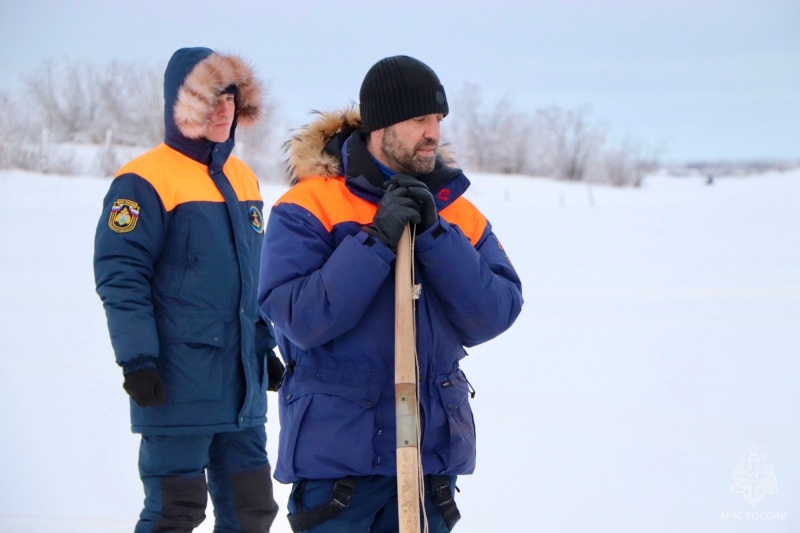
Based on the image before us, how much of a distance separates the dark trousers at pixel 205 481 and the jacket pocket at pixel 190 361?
0.41 feet

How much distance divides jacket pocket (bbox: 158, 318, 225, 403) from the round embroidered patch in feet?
1.19

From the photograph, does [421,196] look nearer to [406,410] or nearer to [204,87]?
[406,410]

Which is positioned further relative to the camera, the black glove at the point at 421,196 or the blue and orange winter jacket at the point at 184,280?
the blue and orange winter jacket at the point at 184,280

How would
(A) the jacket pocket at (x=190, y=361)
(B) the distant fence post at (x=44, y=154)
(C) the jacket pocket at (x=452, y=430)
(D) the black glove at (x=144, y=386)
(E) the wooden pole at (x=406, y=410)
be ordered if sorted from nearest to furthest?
1. (E) the wooden pole at (x=406, y=410)
2. (C) the jacket pocket at (x=452, y=430)
3. (D) the black glove at (x=144, y=386)
4. (A) the jacket pocket at (x=190, y=361)
5. (B) the distant fence post at (x=44, y=154)

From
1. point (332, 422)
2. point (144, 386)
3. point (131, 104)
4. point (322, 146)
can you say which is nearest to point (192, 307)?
point (144, 386)

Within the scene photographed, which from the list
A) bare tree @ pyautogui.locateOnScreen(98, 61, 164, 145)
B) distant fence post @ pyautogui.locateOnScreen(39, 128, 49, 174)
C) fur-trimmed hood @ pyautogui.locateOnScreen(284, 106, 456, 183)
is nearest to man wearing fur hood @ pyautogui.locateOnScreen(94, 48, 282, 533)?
fur-trimmed hood @ pyautogui.locateOnScreen(284, 106, 456, 183)

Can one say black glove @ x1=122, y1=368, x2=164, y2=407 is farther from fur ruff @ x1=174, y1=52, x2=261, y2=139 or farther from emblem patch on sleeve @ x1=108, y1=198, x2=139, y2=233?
fur ruff @ x1=174, y1=52, x2=261, y2=139

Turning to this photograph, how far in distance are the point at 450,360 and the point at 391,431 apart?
0.65ft

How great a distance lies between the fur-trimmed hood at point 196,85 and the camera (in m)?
2.81

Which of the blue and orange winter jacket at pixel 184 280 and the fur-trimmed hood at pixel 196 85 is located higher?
the fur-trimmed hood at pixel 196 85

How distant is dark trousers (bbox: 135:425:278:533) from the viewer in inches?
102

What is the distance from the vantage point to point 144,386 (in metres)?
2.52

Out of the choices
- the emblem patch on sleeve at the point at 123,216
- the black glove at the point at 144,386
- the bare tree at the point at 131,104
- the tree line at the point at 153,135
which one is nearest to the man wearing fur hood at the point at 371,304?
the black glove at the point at 144,386

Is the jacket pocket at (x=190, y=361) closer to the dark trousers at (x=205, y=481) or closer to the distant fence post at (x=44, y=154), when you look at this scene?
the dark trousers at (x=205, y=481)
